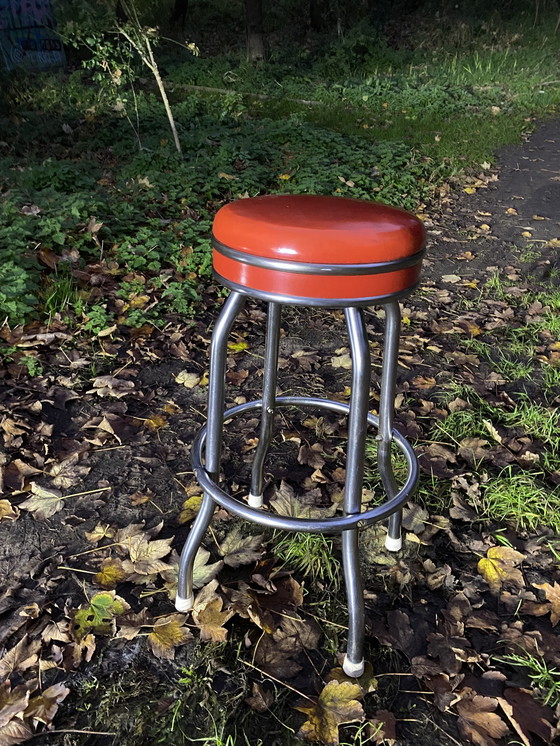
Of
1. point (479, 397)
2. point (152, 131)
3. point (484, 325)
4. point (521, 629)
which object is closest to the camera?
point (521, 629)

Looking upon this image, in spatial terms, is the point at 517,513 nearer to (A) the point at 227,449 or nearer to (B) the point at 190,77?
(A) the point at 227,449

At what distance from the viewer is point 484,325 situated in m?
3.29

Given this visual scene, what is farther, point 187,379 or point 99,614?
point 187,379

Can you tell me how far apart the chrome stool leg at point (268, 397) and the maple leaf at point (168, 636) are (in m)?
0.50

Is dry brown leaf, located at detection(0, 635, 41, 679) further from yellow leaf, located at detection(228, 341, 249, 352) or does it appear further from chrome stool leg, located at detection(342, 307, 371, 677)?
yellow leaf, located at detection(228, 341, 249, 352)

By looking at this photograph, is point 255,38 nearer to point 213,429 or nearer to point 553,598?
point 213,429

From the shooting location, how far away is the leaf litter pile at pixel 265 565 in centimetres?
137

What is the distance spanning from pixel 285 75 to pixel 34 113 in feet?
17.7

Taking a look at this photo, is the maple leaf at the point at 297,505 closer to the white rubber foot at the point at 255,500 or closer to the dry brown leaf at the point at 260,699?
the white rubber foot at the point at 255,500

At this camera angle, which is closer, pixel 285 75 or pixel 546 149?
pixel 546 149

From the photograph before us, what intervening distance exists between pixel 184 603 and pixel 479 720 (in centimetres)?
79

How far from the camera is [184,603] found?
5.16 feet

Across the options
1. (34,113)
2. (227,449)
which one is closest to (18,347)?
(227,449)

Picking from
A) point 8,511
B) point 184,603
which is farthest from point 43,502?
point 184,603
